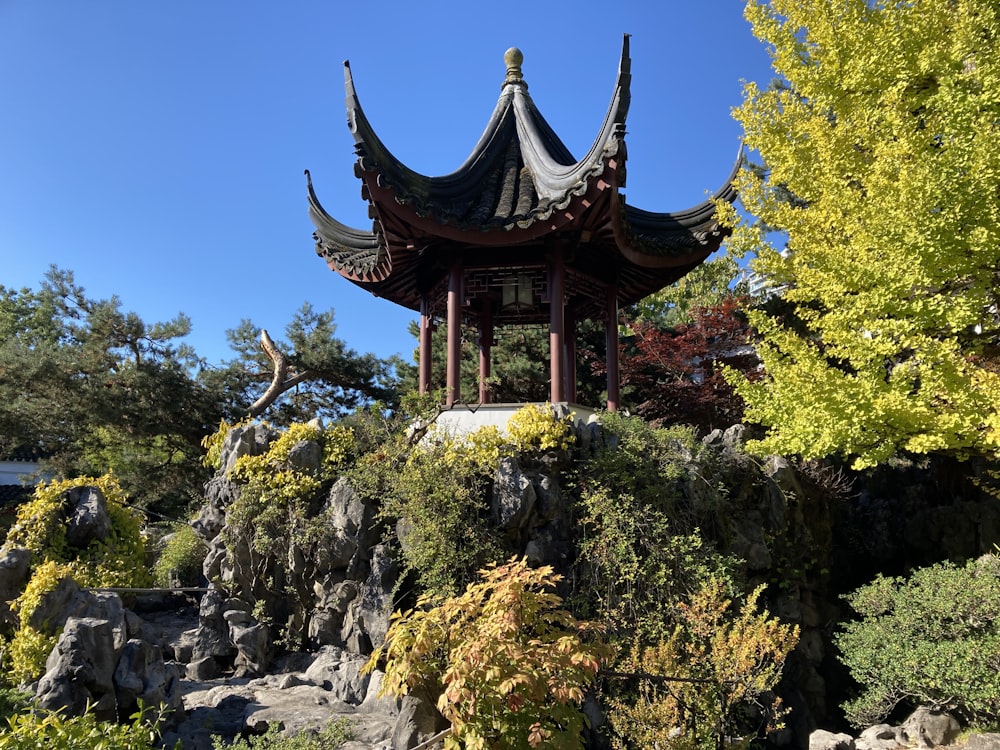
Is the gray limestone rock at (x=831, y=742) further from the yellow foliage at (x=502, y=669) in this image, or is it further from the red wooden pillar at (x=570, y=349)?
the red wooden pillar at (x=570, y=349)

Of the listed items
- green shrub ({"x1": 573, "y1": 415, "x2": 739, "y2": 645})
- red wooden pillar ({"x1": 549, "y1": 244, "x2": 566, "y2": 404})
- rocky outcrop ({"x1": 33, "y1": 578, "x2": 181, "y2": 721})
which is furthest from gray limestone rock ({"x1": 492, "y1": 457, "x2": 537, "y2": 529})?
rocky outcrop ({"x1": 33, "y1": 578, "x2": 181, "y2": 721})

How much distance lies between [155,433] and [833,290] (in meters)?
14.2

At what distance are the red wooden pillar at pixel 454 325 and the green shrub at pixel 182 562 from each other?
4.80 metres

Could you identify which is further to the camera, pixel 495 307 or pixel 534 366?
pixel 534 366

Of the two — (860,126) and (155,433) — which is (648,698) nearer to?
(860,126)

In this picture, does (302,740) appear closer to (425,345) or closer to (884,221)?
(425,345)

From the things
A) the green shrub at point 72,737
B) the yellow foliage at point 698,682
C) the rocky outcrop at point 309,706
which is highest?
the green shrub at point 72,737

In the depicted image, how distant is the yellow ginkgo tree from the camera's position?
20.0ft

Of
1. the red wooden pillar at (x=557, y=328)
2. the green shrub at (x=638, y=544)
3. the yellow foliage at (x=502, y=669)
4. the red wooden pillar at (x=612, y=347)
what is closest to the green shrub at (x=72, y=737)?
the yellow foliage at (x=502, y=669)

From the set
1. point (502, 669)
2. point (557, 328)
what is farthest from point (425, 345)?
point (502, 669)

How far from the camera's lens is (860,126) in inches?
273

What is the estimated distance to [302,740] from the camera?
4.89m

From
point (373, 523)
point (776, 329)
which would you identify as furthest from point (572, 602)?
point (776, 329)

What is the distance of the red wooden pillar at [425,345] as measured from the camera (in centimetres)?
960
